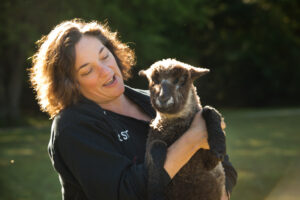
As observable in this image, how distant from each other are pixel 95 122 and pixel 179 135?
679 mm

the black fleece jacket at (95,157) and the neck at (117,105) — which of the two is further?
the neck at (117,105)

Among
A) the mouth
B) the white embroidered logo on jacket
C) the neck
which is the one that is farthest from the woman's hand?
the mouth

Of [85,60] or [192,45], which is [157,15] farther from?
[85,60]

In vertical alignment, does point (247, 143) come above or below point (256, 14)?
below

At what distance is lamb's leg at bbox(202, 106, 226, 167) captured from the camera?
2.91m

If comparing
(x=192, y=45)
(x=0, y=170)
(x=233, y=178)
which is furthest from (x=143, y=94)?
(x=192, y=45)

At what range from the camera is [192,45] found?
31453 millimetres

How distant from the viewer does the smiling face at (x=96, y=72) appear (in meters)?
3.42

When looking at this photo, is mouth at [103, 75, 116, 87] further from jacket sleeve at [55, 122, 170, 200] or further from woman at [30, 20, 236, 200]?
jacket sleeve at [55, 122, 170, 200]

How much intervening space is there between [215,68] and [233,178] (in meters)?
28.4

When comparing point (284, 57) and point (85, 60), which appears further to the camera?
point (284, 57)

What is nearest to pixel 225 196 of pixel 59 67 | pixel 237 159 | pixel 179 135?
pixel 179 135

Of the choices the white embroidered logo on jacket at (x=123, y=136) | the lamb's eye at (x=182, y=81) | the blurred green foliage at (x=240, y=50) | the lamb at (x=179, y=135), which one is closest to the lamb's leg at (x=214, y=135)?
the lamb at (x=179, y=135)

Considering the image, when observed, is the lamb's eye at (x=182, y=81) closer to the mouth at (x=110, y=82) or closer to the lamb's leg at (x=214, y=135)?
the lamb's leg at (x=214, y=135)
